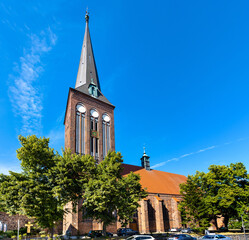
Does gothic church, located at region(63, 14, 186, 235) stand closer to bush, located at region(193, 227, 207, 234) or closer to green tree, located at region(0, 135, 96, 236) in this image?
bush, located at region(193, 227, 207, 234)

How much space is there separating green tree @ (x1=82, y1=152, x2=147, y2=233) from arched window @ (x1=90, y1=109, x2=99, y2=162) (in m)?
10.1

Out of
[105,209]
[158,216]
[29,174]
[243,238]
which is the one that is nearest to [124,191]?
[105,209]

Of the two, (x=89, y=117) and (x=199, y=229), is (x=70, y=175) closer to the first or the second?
(x=89, y=117)

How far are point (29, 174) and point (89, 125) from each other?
16881 millimetres

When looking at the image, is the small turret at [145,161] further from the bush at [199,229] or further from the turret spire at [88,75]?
the bush at [199,229]

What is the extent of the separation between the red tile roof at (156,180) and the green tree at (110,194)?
15.5 meters

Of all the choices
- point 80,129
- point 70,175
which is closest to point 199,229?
point 70,175

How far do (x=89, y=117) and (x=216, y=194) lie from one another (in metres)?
25.6

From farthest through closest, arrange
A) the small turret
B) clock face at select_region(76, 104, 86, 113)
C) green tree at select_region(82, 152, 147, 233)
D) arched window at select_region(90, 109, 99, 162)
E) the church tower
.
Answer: the small turret
clock face at select_region(76, 104, 86, 113)
arched window at select_region(90, 109, 99, 162)
the church tower
green tree at select_region(82, 152, 147, 233)

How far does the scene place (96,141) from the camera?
3719cm

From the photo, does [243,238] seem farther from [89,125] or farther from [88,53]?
[88,53]

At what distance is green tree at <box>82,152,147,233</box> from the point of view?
21.5 meters

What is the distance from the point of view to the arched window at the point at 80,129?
113 ft

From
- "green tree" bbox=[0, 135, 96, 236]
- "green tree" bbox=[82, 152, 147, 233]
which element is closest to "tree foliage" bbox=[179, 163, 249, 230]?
"green tree" bbox=[82, 152, 147, 233]
